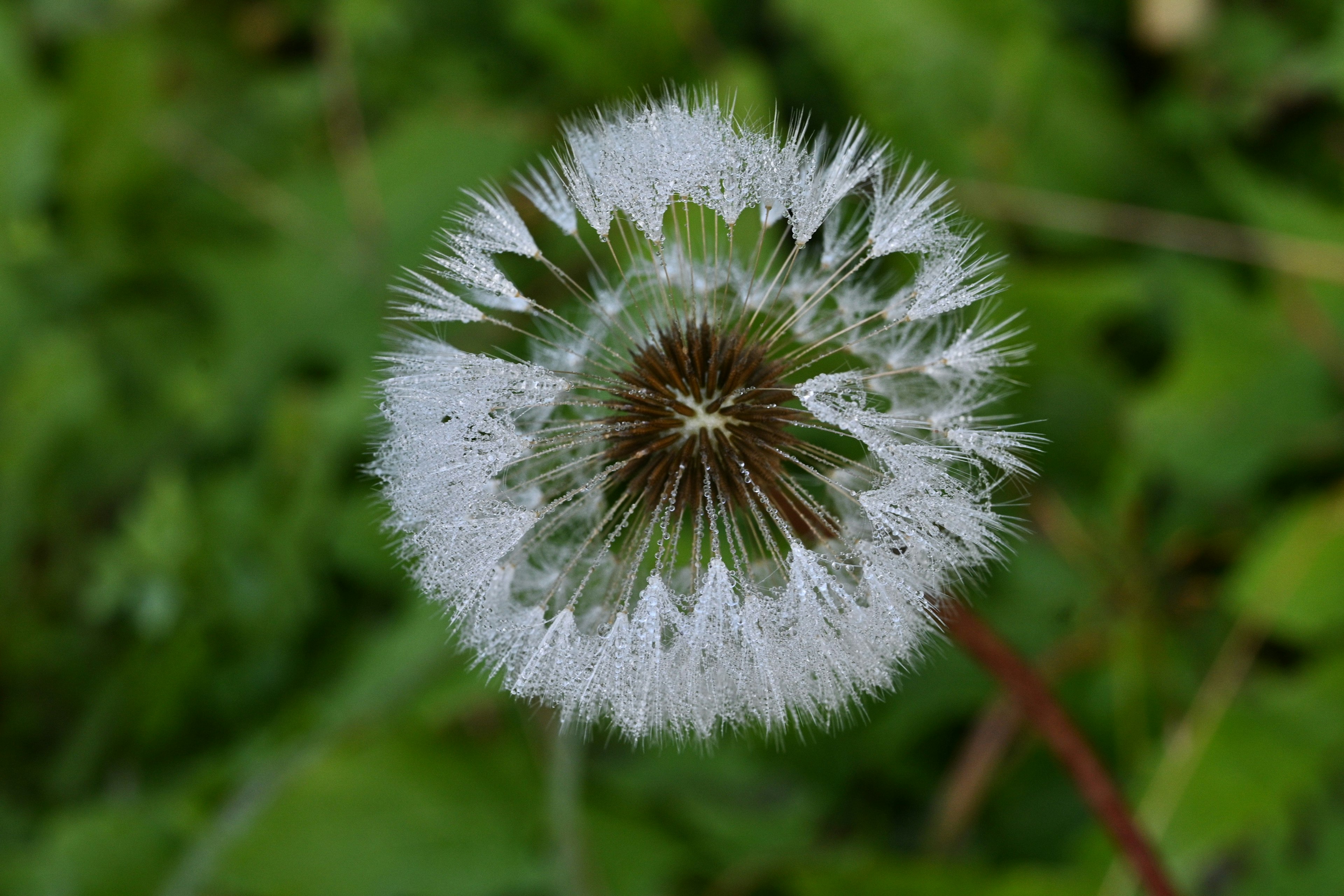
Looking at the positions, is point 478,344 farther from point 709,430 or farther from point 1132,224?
point 1132,224

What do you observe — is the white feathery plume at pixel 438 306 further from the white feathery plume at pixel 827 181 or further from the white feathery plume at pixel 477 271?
the white feathery plume at pixel 827 181

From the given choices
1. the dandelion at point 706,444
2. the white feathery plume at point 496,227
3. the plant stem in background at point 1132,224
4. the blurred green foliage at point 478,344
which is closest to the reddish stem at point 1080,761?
the dandelion at point 706,444

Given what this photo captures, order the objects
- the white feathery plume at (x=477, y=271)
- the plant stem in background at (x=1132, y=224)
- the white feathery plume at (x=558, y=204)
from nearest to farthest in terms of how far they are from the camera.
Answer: the white feathery plume at (x=477, y=271) < the white feathery plume at (x=558, y=204) < the plant stem in background at (x=1132, y=224)

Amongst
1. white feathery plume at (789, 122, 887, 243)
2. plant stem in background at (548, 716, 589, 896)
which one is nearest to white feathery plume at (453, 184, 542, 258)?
white feathery plume at (789, 122, 887, 243)

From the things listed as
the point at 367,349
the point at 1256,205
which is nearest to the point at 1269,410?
the point at 1256,205

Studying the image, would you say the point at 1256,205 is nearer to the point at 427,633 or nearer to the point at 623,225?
the point at 623,225

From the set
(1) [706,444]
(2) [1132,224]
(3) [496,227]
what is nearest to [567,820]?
(1) [706,444]

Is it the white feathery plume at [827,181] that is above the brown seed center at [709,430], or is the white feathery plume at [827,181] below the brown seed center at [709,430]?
above
